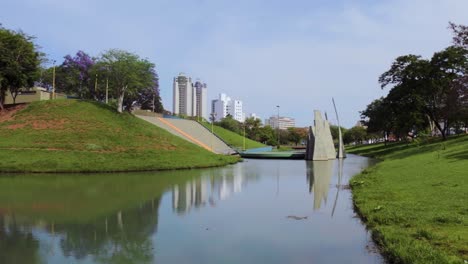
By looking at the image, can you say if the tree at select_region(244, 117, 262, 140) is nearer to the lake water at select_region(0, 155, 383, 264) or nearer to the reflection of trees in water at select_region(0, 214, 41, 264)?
the lake water at select_region(0, 155, 383, 264)

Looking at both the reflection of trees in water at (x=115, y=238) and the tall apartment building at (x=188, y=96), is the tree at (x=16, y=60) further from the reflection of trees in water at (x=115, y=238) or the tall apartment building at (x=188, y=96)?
the tall apartment building at (x=188, y=96)

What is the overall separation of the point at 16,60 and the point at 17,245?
38053 millimetres

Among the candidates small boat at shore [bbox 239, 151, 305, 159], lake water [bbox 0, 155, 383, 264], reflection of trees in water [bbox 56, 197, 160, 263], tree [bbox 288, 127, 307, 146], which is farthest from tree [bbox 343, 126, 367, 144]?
reflection of trees in water [bbox 56, 197, 160, 263]

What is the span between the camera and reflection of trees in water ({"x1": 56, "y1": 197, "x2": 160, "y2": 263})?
30.0 feet

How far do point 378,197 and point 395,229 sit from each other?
564 cm

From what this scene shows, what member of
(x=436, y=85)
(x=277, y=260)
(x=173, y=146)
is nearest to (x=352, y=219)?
(x=277, y=260)

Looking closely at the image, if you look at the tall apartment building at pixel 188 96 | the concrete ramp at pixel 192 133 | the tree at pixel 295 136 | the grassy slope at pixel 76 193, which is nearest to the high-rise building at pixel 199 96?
the tall apartment building at pixel 188 96

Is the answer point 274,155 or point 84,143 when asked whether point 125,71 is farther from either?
point 274,155

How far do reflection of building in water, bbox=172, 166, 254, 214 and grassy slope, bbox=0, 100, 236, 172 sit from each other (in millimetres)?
8488

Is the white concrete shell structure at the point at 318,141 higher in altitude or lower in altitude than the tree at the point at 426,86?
lower

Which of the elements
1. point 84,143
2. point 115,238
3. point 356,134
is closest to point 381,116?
point 84,143

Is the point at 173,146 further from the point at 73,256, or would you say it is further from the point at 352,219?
the point at 73,256

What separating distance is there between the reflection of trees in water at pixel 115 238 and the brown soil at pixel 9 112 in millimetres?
33597

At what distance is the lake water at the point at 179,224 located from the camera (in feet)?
30.1
